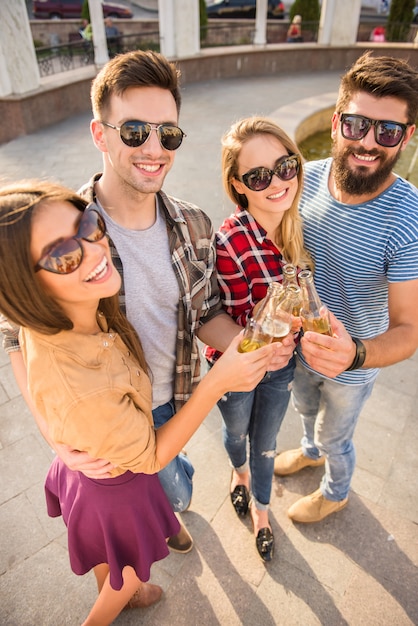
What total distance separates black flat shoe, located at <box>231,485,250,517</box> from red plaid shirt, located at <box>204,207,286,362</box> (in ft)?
4.27

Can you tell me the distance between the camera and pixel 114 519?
5.72 feet

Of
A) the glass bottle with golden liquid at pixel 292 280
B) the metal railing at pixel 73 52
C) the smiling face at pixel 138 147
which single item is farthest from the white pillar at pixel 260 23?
the glass bottle with golden liquid at pixel 292 280

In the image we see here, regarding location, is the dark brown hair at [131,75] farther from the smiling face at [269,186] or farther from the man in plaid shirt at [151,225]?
the smiling face at [269,186]

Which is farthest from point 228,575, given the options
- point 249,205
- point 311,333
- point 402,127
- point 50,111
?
point 50,111

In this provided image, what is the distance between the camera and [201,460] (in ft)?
9.85

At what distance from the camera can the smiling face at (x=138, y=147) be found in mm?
1809

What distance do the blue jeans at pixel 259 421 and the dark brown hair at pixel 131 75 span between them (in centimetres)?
150

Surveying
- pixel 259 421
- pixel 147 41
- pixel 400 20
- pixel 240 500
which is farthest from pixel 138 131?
pixel 400 20

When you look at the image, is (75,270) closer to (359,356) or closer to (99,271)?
(99,271)

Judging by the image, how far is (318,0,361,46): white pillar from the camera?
13914 mm

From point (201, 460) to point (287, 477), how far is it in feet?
2.04

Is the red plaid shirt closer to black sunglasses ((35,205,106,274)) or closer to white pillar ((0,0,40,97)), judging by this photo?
black sunglasses ((35,205,106,274))

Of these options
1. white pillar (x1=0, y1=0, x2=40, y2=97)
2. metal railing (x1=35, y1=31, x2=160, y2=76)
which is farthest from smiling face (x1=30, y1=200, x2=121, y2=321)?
metal railing (x1=35, y1=31, x2=160, y2=76)

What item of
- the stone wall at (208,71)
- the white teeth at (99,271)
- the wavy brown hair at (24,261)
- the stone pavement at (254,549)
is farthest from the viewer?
the stone wall at (208,71)
